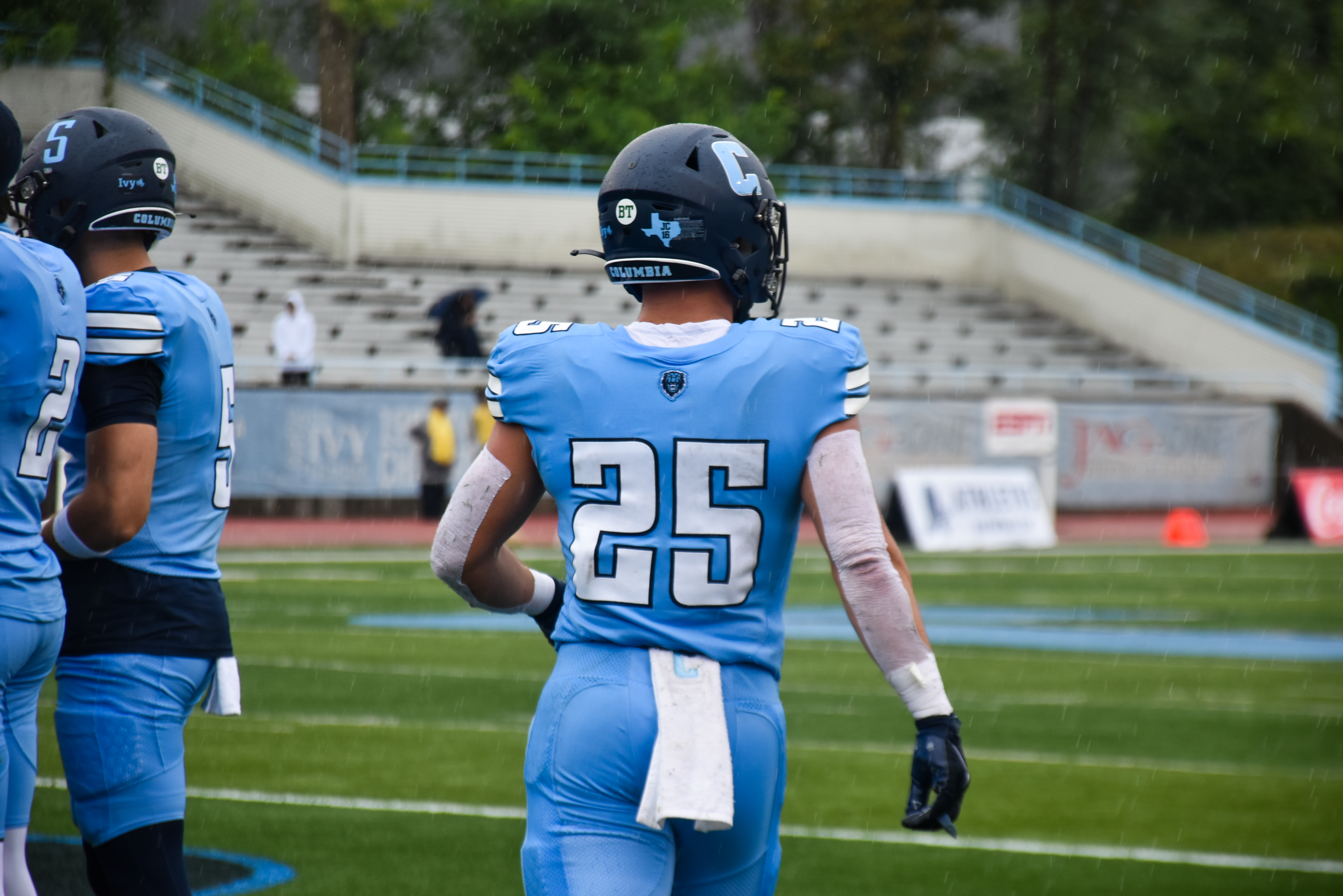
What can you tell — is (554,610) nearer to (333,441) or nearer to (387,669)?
(387,669)

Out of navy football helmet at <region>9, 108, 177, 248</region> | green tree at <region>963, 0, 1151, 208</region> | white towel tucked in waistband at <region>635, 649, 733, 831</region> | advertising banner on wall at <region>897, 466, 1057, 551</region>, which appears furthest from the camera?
green tree at <region>963, 0, 1151, 208</region>

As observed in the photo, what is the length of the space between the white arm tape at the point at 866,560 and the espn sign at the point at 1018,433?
18.2m

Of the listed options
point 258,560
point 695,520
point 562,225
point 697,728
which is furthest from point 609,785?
point 562,225

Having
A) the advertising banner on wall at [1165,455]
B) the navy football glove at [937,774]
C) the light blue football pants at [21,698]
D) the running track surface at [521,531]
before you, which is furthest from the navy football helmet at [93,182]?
the advertising banner on wall at [1165,455]

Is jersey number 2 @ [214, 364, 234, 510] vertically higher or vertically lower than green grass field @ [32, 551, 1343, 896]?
higher

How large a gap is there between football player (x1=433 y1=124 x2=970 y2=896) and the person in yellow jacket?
51.8ft

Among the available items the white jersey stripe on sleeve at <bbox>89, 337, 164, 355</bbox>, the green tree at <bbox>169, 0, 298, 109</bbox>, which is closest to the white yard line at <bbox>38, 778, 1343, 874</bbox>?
the white jersey stripe on sleeve at <bbox>89, 337, 164, 355</bbox>

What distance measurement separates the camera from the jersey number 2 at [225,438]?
140 inches

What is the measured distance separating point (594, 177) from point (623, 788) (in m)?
30.4

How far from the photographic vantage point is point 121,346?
3.32m

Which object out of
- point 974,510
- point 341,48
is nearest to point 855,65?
point 341,48

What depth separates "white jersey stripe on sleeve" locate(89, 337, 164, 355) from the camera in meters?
3.31

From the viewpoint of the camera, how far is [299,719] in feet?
26.7

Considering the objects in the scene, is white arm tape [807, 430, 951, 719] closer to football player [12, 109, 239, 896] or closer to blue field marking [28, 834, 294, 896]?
football player [12, 109, 239, 896]
